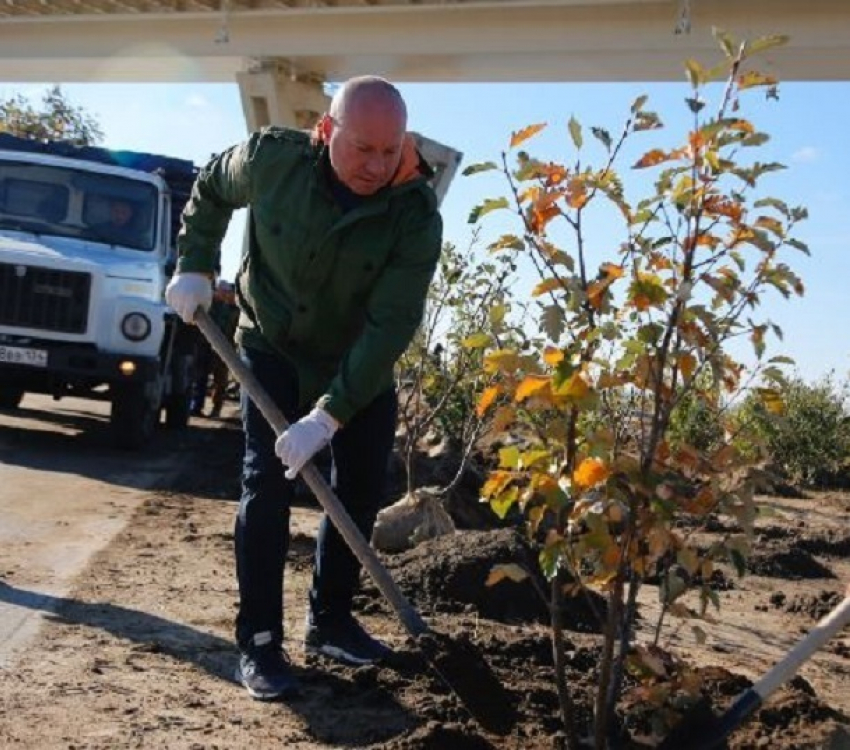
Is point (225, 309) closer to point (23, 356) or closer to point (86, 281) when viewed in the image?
point (86, 281)

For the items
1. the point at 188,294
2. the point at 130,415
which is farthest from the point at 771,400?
the point at 130,415

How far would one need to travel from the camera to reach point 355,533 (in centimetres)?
362

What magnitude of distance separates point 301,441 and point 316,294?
1.83ft

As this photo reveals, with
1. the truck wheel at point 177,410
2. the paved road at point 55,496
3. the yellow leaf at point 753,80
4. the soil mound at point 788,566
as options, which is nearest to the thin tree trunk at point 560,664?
the yellow leaf at point 753,80

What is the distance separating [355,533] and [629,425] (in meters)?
0.88

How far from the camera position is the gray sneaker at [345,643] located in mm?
4133

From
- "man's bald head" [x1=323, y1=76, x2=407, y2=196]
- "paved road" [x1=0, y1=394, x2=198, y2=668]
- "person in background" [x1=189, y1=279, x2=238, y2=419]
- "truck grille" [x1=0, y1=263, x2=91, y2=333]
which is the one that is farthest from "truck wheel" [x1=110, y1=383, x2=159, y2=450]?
"man's bald head" [x1=323, y1=76, x2=407, y2=196]

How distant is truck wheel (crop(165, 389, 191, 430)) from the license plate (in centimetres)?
276

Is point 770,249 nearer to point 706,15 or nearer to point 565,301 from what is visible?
point 565,301

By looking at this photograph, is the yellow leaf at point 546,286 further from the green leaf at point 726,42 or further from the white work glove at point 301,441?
the white work glove at point 301,441

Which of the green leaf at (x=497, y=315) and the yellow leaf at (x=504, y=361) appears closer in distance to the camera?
the yellow leaf at (x=504, y=361)

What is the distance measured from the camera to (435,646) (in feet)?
11.6

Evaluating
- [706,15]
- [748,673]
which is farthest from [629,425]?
[706,15]

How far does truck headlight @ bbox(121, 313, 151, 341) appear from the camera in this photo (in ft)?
32.3
